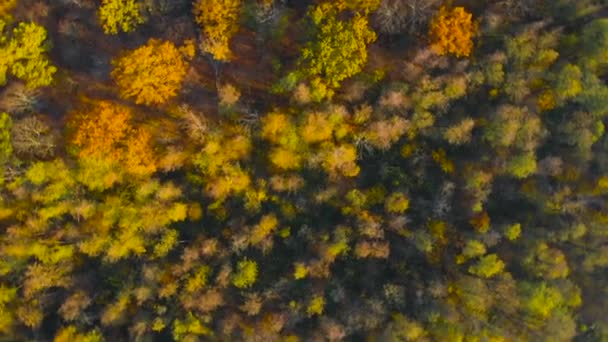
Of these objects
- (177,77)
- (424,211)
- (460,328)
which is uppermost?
(177,77)

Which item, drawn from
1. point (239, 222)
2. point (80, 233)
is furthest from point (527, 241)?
point (80, 233)

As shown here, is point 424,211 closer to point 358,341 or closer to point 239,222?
point 358,341

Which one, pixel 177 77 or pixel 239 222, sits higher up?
pixel 177 77

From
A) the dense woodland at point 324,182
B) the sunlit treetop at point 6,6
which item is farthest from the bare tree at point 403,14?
the sunlit treetop at point 6,6

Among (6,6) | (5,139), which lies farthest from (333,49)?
(6,6)

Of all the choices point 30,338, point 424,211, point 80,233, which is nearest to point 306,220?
point 424,211

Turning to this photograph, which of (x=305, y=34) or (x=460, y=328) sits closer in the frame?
(x=460, y=328)
